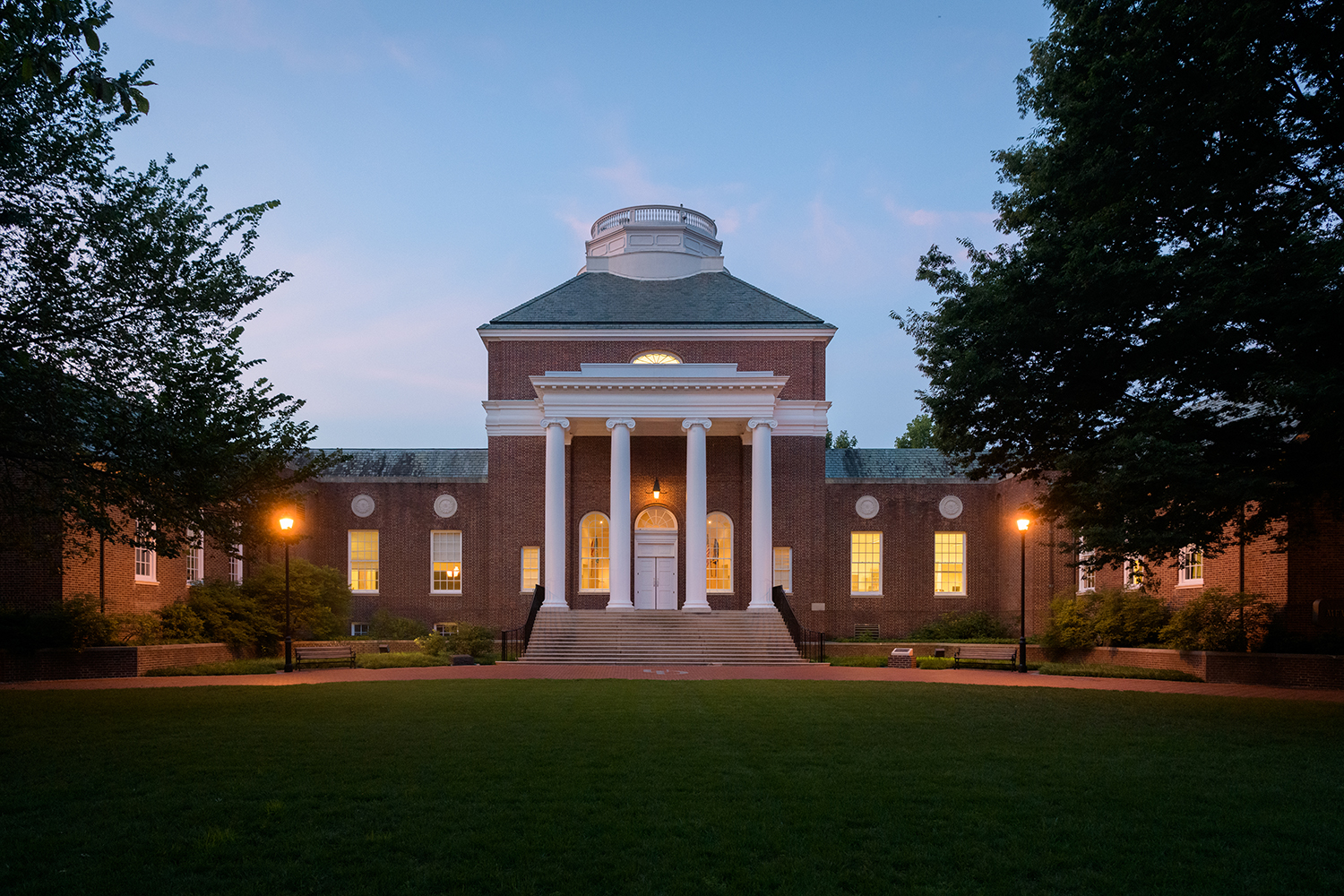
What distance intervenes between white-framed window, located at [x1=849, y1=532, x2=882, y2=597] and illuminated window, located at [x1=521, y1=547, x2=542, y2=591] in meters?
11.1

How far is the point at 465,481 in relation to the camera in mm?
35312

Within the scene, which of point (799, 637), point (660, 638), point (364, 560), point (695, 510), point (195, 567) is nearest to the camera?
point (660, 638)

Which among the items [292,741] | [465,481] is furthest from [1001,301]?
[465,481]

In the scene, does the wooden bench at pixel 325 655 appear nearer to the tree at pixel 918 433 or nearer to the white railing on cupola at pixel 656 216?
the white railing on cupola at pixel 656 216

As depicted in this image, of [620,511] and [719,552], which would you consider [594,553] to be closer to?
[620,511]

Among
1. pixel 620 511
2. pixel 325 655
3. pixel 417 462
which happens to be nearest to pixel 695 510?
pixel 620 511

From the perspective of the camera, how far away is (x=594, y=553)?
3372 cm

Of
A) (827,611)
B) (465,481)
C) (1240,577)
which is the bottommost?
(827,611)

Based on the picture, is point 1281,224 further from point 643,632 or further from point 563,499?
point 563,499

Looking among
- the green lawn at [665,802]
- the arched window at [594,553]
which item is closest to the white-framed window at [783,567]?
the arched window at [594,553]

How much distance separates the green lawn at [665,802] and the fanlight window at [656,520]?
65.1ft

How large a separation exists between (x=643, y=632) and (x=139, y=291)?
59.0 feet

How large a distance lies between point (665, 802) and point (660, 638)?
2001cm

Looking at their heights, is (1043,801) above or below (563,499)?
below
